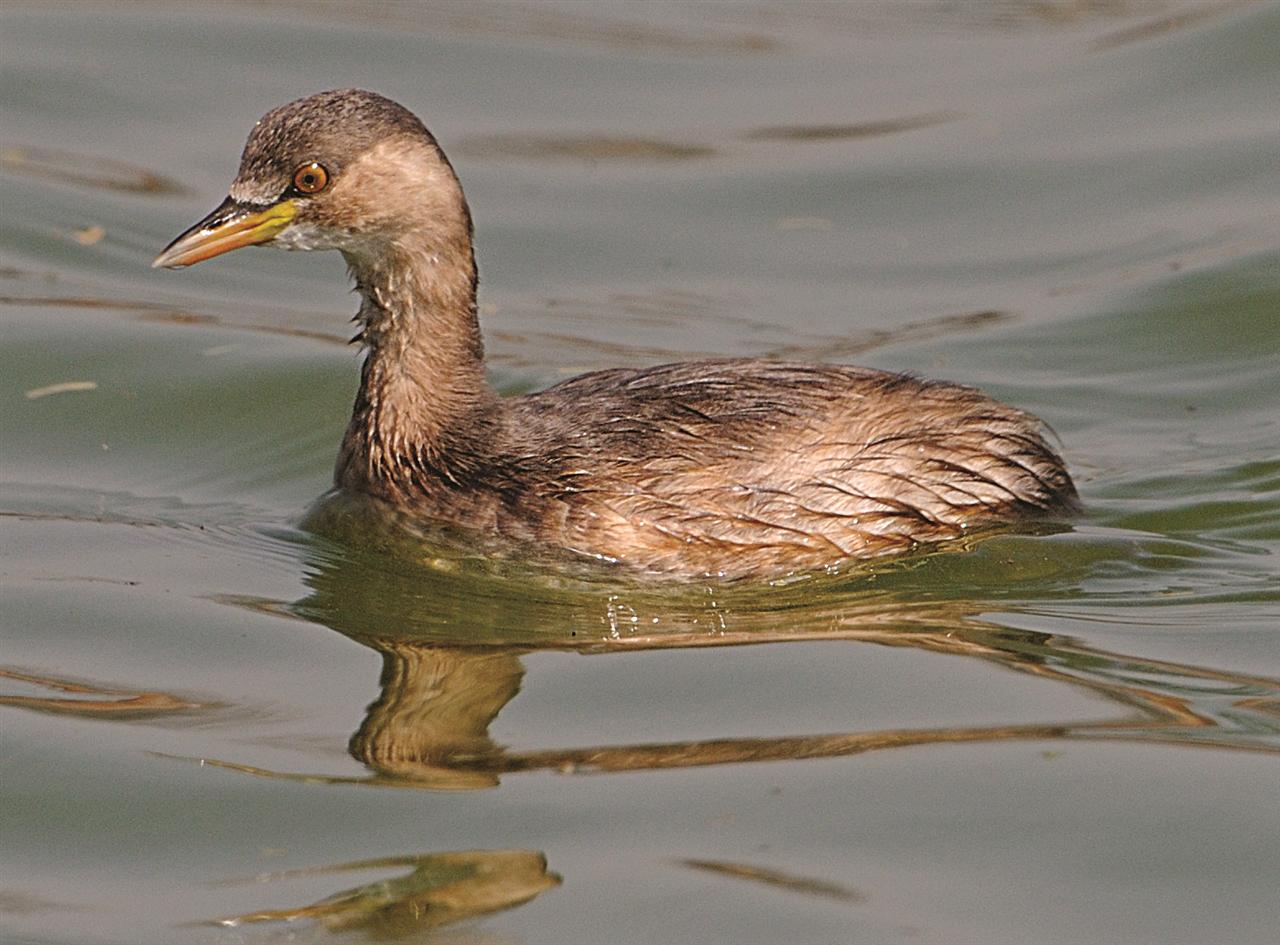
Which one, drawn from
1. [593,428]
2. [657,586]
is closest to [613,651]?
[657,586]

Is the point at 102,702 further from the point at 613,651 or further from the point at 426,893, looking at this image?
the point at 426,893

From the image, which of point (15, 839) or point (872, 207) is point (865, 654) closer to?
point (15, 839)

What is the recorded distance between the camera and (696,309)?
11.6 metres

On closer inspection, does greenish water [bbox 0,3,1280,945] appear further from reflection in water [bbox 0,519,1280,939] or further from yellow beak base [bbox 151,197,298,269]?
yellow beak base [bbox 151,197,298,269]

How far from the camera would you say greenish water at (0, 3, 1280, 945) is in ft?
19.2

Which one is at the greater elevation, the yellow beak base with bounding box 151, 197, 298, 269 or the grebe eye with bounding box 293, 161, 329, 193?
the grebe eye with bounding box 293, 161, 329, 193

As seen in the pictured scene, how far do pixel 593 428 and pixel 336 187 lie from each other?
1.17 metres

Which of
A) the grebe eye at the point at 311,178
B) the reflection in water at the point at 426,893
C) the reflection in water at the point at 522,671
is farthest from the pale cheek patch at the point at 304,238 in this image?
Answer: the reflection in water at the point at 426,893

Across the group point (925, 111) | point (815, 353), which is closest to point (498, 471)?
point (815, 353)

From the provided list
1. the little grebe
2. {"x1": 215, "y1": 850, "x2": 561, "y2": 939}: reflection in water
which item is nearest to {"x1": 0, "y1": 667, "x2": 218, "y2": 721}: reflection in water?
{"x1": 215, "y1": 850, "x2": 561, "y2": 939}: reflection in water

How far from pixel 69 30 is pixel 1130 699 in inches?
385

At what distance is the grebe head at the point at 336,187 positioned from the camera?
7.94 metres

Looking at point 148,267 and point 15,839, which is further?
point 148,267

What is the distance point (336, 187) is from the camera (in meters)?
7.96
